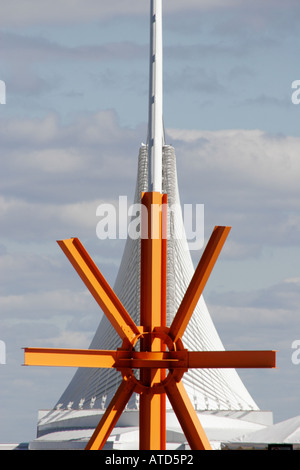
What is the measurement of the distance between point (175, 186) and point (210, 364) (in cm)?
3861

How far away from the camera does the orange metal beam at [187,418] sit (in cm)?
2131

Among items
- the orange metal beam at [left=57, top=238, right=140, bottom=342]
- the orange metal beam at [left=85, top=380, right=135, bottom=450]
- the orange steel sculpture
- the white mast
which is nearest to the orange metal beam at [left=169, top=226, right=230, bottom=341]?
the orange steel sculpture

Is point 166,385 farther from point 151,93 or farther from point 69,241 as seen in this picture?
point 151,93

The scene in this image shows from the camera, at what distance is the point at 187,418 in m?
21.5

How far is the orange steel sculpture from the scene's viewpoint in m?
21.5

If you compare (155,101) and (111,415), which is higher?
(155,101)

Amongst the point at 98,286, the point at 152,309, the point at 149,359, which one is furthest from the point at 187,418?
the point at 98,286

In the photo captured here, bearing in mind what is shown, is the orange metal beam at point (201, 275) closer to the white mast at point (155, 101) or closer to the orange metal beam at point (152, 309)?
the orange metal beam at point (152, 309)

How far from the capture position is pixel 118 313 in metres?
21.9

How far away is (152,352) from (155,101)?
4984mm

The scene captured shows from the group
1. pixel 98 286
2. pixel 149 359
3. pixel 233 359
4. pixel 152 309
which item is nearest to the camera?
pixel 233 359

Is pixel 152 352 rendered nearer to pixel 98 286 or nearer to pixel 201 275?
pixel 98 286
